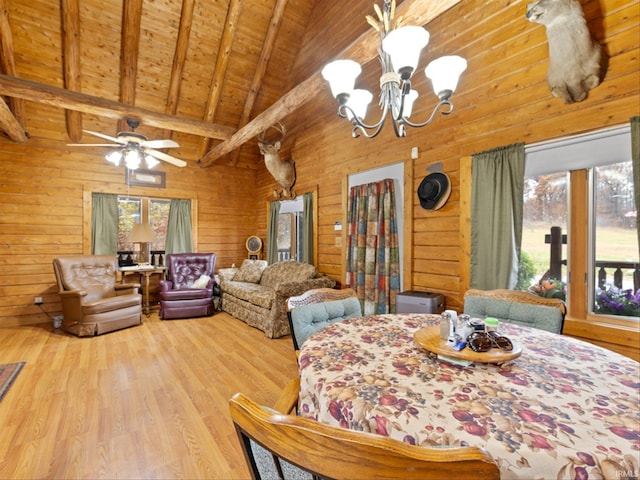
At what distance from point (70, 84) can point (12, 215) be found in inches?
88.9

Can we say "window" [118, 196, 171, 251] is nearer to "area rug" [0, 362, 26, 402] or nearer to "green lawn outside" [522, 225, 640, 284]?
"area rug" [0, 362, 26, 402]

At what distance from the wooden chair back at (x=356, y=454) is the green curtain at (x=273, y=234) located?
5496 mm

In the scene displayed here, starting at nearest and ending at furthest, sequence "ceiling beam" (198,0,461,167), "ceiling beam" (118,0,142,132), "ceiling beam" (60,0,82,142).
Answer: "ceiling beam" (198,0,461,167), "ceiling beam" (60,0,82,142), "ceiling beam" (118,0,142,132)

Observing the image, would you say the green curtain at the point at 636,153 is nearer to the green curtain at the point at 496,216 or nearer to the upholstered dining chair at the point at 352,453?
the green curtain at the point at 496,216

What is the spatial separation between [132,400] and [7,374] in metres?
1.53

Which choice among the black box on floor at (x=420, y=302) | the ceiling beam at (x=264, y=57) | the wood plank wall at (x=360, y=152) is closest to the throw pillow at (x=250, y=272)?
the wood plank wall at (x=360, y=152)

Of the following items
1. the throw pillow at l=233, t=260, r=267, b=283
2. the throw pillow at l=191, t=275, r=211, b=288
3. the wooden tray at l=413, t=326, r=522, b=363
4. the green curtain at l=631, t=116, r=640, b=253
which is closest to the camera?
the wooden tray at l=413, t=326, r=522, b=363

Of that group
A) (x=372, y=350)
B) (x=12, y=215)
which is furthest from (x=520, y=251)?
(x=12, y=215)

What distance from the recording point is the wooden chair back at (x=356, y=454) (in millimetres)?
461

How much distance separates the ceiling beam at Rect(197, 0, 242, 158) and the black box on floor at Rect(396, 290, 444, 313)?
4385 mm

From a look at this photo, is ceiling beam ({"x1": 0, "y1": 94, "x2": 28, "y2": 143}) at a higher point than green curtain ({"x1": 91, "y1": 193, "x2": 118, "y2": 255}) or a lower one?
higher

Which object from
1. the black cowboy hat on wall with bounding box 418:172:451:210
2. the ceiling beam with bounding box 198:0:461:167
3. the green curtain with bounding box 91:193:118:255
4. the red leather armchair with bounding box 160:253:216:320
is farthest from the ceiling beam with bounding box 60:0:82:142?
the black cowboy hat on wall with bounding box 418:172:451:210

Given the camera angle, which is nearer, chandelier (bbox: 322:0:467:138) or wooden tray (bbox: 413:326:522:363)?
wooden tray (bbox: 413:326:522:363)

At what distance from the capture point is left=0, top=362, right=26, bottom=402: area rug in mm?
2520
